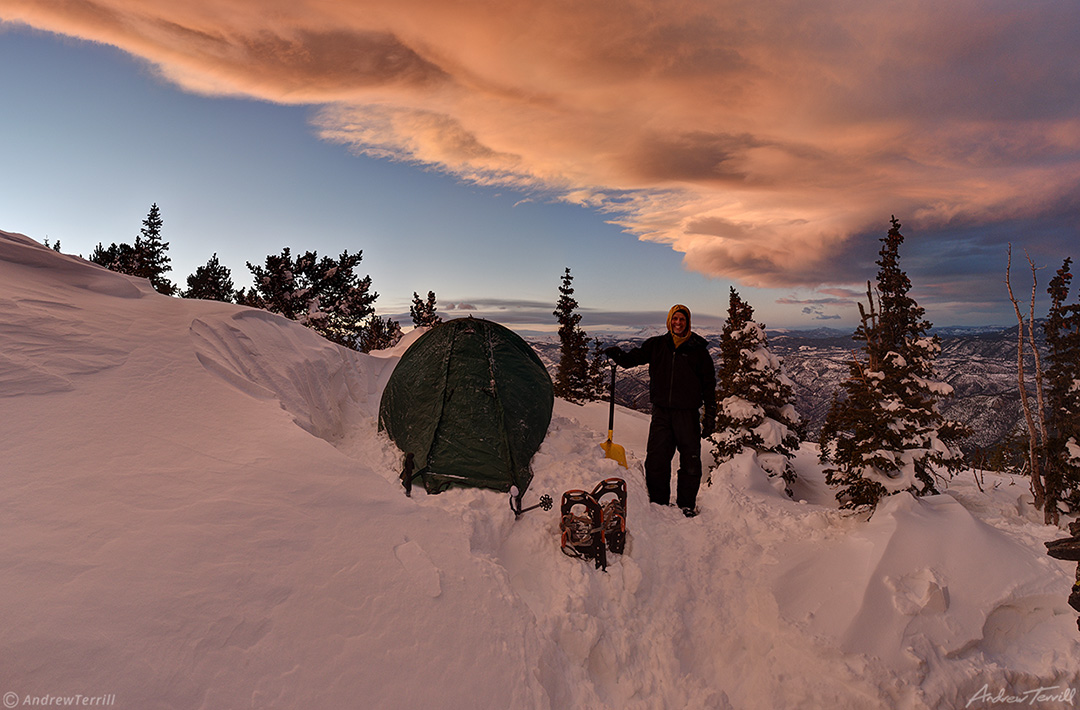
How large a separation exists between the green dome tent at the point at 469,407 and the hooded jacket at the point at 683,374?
211 centimetres

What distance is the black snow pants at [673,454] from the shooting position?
7512 millimetres

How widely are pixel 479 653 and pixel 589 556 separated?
2.16m

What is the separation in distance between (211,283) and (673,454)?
3768cm

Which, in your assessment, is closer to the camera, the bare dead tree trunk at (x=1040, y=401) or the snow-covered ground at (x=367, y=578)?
the snow-covered ground at (x=367, y=578)

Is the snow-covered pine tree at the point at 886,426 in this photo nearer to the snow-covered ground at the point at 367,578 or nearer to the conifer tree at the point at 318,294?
the snow-covered ground at the point at 367,578

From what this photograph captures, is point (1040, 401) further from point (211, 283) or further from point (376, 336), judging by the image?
point (211, 283)

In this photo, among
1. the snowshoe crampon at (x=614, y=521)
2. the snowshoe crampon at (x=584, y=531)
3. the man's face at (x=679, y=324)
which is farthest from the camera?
the man's face at (x=679, y=324)

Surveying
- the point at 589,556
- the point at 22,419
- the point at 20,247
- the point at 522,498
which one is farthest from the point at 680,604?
the point at 20,247

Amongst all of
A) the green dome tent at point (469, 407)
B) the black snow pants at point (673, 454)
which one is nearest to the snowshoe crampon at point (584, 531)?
the green dome tent at point (469, 407)

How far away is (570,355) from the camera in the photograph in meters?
32.3

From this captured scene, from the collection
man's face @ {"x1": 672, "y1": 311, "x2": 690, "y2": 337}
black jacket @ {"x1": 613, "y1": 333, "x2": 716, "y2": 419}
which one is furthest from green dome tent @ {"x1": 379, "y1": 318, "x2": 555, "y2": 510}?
man's face @ {"x1": 672, "y1": 311, "x2": 690, "y2": 337}

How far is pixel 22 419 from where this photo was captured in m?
3.91

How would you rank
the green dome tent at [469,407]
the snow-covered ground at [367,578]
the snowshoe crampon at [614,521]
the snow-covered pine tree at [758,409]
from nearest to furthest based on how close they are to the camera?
the snow-covered ground at [367,578], the snowshoe crampon at [614,521], the green dome tent at [469,407], the snow-covered pine tree at [758,409]

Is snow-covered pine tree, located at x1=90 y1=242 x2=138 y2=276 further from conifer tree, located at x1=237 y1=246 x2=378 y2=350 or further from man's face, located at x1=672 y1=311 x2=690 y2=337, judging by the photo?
man's face, located at x1=672 y1=311 x2=690 y2=337
